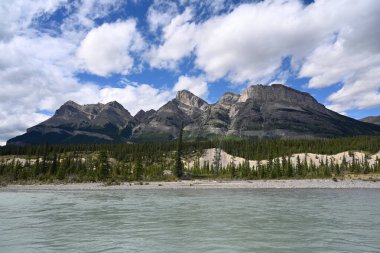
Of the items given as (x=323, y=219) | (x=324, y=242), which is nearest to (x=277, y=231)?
(x=324, y=242)

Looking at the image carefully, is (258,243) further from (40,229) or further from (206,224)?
(40,229)

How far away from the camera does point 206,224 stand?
1110 inches

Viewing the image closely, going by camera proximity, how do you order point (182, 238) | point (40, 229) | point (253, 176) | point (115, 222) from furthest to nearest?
point (253, 176)
point (115, 222)
point (40, 229)
point (182, 238)

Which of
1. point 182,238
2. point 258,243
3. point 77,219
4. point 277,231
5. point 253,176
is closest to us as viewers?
point 258,243

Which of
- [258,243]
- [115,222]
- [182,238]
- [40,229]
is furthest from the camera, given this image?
[115,222]

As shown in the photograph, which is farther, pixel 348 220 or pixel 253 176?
pixel 253 176

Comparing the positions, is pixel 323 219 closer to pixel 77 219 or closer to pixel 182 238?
pixel 182 238

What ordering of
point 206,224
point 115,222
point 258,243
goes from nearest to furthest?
point 258,243 → point 206,224 → point 115,222

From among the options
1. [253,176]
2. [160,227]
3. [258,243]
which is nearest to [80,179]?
[253,176]

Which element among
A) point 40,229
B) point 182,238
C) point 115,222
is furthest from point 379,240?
point 40,229

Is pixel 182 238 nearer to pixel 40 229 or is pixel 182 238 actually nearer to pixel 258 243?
pixel 258 243

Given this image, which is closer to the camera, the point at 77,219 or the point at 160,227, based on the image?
the point at 160,227

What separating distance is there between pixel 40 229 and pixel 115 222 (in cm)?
612

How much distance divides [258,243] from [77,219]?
19.0 meters
